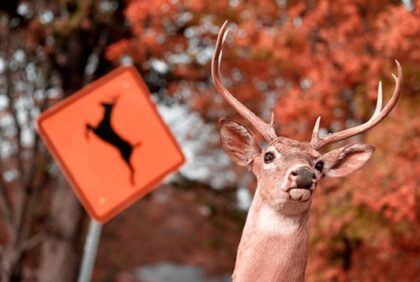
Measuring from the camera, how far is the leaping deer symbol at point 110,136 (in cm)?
386

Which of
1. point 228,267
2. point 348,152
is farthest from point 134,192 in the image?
point 228,267

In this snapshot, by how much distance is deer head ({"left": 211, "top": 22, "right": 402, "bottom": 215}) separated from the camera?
134 inches

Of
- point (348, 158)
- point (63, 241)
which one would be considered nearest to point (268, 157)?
point (348, 158)

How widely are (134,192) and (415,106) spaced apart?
18.0ft

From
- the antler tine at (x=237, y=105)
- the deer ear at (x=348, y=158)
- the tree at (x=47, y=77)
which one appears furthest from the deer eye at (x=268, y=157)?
the tree at (x=47, y=77)

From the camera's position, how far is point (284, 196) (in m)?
3.44

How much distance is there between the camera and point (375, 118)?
147 inches

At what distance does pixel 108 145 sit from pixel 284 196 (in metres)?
1.12

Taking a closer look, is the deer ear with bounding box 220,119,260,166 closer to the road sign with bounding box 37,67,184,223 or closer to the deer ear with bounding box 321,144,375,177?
the road sign with bounding box 37,67,184,223

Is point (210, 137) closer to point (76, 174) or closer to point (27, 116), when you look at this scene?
point (27, 116)

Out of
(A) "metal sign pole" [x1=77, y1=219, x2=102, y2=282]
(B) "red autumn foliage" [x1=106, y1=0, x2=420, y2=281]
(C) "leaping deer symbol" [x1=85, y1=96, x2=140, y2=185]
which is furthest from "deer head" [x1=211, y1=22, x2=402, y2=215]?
(B) "red autumn foliage" [x1=106, y1=0, x2=420, y2=281]

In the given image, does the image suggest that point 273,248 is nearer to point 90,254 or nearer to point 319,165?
point 319,165

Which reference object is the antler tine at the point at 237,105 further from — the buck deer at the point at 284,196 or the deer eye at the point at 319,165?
the deer eye at the point at 319,165

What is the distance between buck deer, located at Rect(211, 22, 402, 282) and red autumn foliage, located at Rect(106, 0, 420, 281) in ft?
13.3
